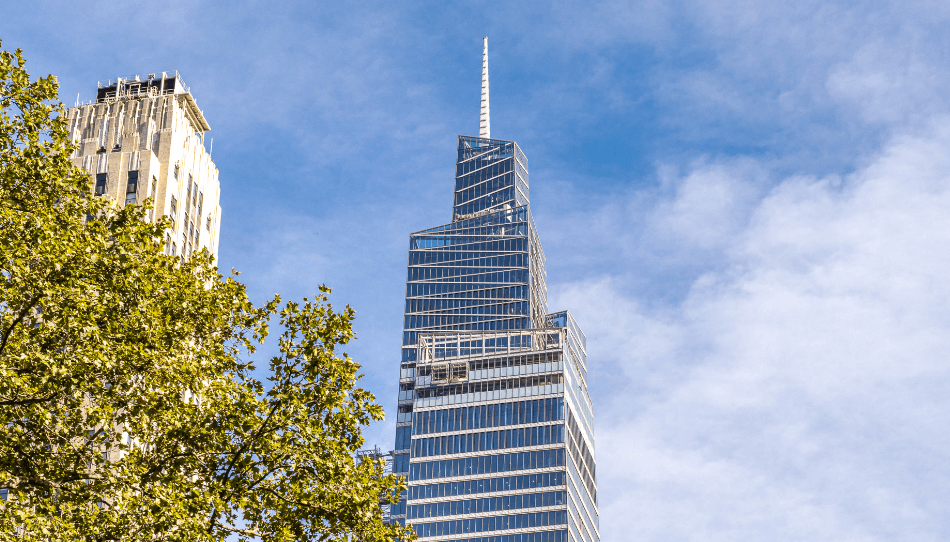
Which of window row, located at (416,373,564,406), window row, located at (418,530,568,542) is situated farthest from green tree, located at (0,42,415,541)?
window row, located at (416,373,564,406)

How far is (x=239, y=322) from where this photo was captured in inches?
1353

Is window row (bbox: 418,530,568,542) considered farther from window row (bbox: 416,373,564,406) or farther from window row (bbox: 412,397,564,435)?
window row (bbox: 416,373,564,406)

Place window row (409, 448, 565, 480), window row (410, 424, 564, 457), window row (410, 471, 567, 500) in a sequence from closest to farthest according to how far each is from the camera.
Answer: window row (410, 471, 567, 500)
window row (409, 448, 565, 480)
window row (410, 424, 564, 457)

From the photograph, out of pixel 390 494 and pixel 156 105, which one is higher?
pixel 156 105

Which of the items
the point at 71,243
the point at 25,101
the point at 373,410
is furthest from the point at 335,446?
the point at 25,101

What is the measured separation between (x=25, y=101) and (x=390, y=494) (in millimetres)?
15225

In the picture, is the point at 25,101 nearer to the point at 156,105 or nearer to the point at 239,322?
the point at 239,322

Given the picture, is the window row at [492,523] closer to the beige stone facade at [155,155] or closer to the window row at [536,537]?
the window row at [536,537]

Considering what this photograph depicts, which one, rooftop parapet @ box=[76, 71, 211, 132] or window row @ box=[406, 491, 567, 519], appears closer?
rooftop parapet @ box=[76, 71, 211, 132]

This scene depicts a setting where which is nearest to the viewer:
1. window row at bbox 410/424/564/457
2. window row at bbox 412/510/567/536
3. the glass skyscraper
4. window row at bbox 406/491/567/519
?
window row at bbox 412/510/567/536

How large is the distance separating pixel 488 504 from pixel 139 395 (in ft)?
498

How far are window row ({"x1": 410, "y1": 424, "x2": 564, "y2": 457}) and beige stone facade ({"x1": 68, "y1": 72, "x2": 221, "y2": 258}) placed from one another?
9956 cm

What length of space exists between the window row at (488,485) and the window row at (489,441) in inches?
208

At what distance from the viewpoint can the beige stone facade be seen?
83000 millimetres
